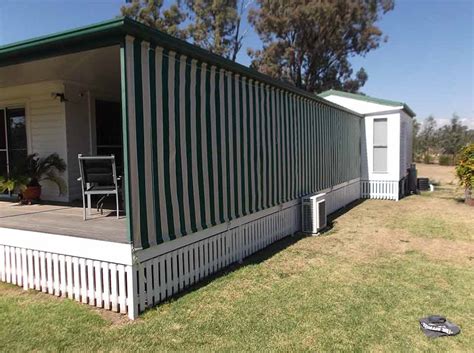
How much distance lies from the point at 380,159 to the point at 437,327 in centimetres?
984

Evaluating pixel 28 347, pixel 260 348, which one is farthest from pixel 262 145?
pixel 28 347

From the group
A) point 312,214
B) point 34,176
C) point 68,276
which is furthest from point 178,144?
point 34,176

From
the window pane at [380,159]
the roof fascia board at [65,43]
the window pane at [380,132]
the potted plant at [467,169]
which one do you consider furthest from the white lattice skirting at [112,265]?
the window pane at [380,132]

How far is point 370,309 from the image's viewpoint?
3711 millimetres

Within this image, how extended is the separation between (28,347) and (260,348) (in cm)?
187

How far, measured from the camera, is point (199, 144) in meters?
4.38

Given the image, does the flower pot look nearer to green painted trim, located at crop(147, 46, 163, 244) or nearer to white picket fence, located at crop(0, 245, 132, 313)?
white picket fence, located at crop(0, 245, 132, 313)

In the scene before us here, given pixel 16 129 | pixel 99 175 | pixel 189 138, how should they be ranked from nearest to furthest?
1. pixel 189 138
2. pixel 99 175
3. pixel 16 129

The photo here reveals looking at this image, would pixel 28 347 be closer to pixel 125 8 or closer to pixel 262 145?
pixel 262 145

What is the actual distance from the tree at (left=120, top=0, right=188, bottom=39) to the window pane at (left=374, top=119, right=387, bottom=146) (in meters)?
16.0

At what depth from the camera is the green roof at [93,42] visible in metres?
3.28

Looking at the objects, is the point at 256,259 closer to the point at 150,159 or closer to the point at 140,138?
the point at 150,159

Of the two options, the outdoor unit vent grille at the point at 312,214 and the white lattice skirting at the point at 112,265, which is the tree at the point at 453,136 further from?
the white lattice skirting at the point at 112,265

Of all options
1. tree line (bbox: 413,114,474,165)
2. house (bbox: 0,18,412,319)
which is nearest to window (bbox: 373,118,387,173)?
house (bbox: 0,18,412,319)
